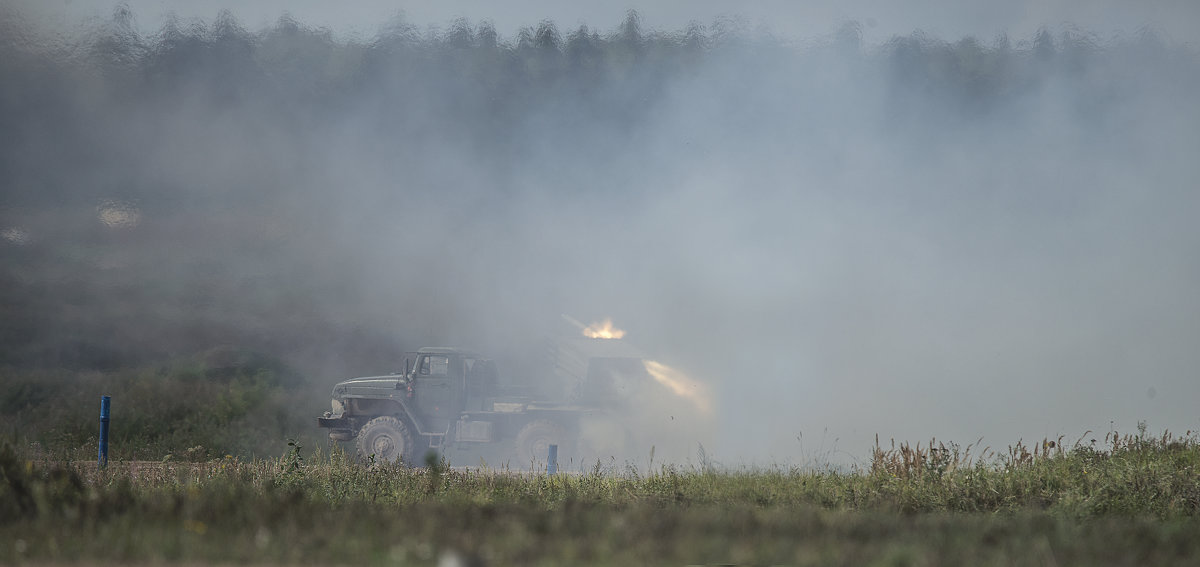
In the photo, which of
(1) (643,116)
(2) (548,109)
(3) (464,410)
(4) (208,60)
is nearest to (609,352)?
(3) (464,410)

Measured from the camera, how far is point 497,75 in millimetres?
26688

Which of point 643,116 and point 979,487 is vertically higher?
point 643,116

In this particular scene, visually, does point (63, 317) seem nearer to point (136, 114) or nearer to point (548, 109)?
point (136, 114)

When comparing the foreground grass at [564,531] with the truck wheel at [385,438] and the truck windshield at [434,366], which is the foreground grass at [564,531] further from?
the truck windshield at [434,366]

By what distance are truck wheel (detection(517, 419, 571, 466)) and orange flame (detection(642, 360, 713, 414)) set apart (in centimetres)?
256

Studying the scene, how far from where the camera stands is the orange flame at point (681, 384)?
62.4 feet

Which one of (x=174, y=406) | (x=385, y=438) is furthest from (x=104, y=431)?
(x=174, y=406)

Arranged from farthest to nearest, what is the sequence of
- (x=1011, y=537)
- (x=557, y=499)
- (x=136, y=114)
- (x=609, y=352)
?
(x=136, y=114) → (x=609, y=352) → (x=557, y=499) → (x=1011, y=537)

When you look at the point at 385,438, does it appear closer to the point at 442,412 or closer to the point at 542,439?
the point at 442,412

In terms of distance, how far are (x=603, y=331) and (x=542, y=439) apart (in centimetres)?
416

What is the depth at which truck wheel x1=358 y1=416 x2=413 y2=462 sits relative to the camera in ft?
55.0

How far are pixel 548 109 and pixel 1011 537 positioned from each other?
72.6ft

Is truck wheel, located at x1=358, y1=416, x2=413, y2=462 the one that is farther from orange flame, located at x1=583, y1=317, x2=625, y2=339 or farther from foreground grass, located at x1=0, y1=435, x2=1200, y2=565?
foreground grass, located at x1=0, y1=435, x2=1200, y2=565

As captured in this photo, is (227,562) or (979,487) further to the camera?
(979,487)
